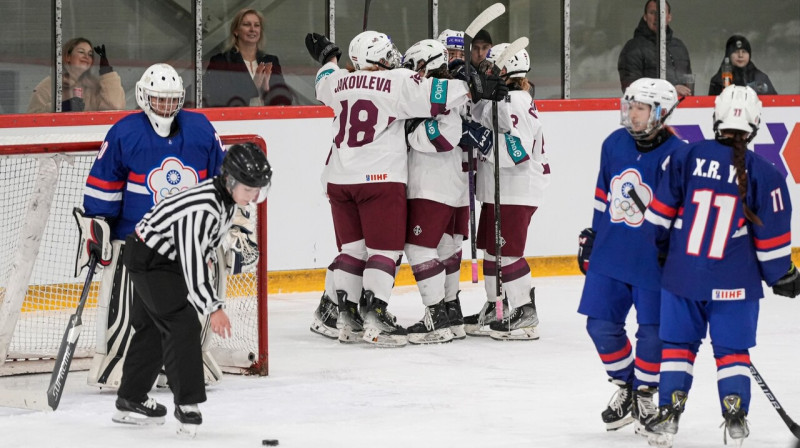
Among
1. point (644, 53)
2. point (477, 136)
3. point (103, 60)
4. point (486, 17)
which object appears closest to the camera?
point (477, 136)

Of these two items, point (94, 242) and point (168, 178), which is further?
point (168, 178)

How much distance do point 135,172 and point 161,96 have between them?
291mm

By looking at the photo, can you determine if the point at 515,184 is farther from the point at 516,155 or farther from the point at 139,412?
the point at 139,412

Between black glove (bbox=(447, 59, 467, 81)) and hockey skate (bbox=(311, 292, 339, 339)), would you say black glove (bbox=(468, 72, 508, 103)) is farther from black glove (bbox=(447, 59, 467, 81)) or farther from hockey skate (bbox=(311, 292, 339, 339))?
hockey skate (bbox=(311, 292, 339, 339))

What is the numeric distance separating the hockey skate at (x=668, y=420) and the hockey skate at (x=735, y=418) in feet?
0.41

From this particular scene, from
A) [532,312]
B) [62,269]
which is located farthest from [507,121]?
[62,269]

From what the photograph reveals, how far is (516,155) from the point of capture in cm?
617

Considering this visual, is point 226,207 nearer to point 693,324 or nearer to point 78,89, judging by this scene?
point 693,324

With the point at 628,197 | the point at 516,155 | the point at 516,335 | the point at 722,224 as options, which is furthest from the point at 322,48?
the point at 722,224

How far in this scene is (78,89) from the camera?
23.3 ft

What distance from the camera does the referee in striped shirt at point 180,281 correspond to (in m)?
3.98

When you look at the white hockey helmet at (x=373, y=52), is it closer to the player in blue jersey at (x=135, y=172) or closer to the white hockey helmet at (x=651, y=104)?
the player in blue jersey at (x=135, y=172)

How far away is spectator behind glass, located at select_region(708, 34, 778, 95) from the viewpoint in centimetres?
888

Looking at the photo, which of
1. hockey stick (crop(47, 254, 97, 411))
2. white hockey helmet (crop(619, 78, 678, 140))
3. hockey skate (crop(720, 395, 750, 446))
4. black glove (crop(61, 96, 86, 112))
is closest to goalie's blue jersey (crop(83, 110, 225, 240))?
hockey stick (crop(47, 254, 97, 411))
